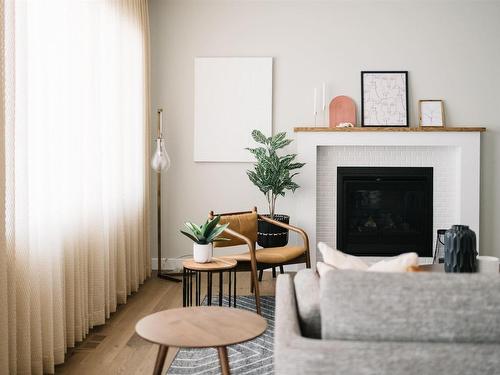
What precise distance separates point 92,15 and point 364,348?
116 inches

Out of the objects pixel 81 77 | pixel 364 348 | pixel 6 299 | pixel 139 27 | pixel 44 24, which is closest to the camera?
pixel 364 348

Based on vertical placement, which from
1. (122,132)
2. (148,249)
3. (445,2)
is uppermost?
(445,2)

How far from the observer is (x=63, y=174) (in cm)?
317

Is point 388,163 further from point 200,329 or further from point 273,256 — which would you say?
point 200,329

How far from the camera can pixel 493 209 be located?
549cm

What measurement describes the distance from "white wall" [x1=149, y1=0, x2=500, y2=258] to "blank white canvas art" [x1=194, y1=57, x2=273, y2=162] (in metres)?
0.08

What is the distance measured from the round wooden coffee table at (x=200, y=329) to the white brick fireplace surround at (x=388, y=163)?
309cm

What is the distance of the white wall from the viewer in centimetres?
548

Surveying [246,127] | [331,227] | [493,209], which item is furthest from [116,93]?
[493,209]

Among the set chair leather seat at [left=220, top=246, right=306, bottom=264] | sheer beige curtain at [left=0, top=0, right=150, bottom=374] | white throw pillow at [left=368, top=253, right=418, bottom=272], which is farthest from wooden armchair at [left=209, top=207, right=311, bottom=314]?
white throw pillow at [left=368, top=253, right=418, bottom=272]

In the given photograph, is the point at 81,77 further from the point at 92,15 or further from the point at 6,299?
the point at 6,299

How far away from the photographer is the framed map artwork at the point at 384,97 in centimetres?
545

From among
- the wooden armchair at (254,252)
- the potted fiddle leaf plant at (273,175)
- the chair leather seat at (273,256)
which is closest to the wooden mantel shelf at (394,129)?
the potted fiddle leaf plant at (273,175)

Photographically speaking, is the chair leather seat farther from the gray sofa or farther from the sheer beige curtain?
the gray sofa
